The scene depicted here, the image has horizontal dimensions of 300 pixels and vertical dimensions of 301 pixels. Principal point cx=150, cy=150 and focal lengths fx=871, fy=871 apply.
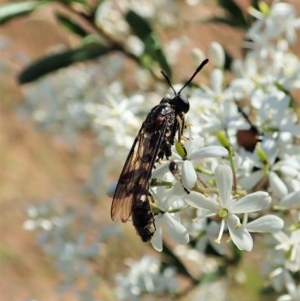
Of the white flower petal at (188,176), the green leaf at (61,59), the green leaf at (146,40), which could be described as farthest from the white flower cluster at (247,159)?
the green leaf at (61,59)

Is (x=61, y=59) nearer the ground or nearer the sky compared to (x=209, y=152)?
nearer the ground

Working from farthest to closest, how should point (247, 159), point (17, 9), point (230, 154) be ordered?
point (17, 9), point (247, 159), point (230, 154)

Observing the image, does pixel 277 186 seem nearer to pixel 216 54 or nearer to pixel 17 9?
pixel 216 54

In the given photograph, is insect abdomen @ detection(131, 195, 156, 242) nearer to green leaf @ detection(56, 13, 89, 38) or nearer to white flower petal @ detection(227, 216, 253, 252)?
white flower petal @ detection(227, 216, 253, 252)

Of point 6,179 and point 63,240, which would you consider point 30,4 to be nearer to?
point 63,240

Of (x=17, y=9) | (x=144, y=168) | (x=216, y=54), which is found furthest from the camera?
(x=17, y=9)

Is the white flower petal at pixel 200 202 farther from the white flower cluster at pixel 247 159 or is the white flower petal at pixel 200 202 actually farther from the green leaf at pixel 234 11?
the green leaf at pixel 234 11

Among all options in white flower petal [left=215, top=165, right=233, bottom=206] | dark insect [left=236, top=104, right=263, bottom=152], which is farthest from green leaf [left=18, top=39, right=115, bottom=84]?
white flower petal [left=215, top=165, right=233, bottom=206]

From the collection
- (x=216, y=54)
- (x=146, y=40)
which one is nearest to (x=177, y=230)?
(x=216, y=54)
